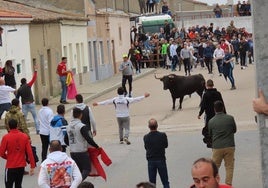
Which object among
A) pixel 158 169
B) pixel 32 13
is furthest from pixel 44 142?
pixel 32 13

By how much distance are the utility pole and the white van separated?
50421 millimetres

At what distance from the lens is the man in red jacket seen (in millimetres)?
14312

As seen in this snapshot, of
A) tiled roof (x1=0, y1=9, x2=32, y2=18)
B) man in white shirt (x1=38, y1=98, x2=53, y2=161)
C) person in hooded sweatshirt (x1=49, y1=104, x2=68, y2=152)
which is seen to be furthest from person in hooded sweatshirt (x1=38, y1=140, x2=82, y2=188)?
tiled roof (x1=0, y1=9, x2=32, y2=18)

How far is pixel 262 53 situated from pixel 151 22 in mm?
51558

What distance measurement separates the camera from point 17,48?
1213 inches

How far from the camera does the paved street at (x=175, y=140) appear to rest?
53.6 ft

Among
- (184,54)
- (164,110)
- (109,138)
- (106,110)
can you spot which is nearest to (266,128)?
(109,138)

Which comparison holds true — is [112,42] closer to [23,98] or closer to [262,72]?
[23,98]

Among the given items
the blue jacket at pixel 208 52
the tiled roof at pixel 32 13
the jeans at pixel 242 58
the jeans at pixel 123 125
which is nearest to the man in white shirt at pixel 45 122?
the jeans at pixel 123 125

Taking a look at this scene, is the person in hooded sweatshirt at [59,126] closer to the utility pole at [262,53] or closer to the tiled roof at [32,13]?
the utility pole at [262,53]

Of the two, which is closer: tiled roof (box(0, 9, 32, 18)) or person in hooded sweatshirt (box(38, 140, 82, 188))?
person in hooded sweatshirt (box(38, 140, 82, 188))

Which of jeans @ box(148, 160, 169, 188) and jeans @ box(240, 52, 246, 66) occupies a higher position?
jeans @ box(148, 160, 169, 188)

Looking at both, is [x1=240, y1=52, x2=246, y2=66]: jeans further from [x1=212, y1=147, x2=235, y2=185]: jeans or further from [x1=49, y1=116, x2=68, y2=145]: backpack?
[x1=212, y1=147, x2=235, y2=185]: jeans

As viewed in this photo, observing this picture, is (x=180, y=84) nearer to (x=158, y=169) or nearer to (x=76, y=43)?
(x=158, y=169)
